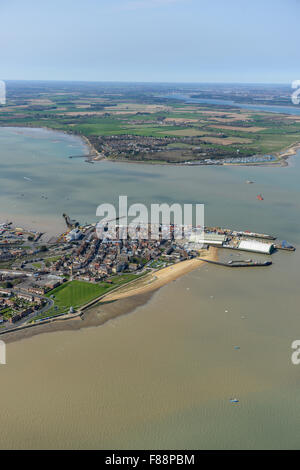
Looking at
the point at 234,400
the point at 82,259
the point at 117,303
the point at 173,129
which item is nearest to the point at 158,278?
the point at 117,303

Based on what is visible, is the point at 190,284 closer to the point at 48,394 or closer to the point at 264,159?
the point at 48,394

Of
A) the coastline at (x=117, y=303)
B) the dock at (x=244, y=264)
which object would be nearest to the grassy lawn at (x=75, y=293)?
the coastline at (x=117, y=303)

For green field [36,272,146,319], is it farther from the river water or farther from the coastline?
the river water

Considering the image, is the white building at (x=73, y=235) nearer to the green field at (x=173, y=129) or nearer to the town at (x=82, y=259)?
the town at (x=82, y=259)

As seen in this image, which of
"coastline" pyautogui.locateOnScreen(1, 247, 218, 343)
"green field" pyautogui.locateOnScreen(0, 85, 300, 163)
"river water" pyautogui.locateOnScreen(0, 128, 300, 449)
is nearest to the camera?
"river water" pyautogui.locateOnScreen(0, 128, 300, 449)

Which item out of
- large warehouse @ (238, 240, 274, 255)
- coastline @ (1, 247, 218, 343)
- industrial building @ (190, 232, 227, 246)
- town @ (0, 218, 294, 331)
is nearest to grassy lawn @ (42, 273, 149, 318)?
town @ (0, 218, 294, 331)

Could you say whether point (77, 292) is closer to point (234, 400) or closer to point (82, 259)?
point (82, 259)

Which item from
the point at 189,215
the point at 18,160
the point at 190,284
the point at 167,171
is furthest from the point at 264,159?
the point at 190,284
